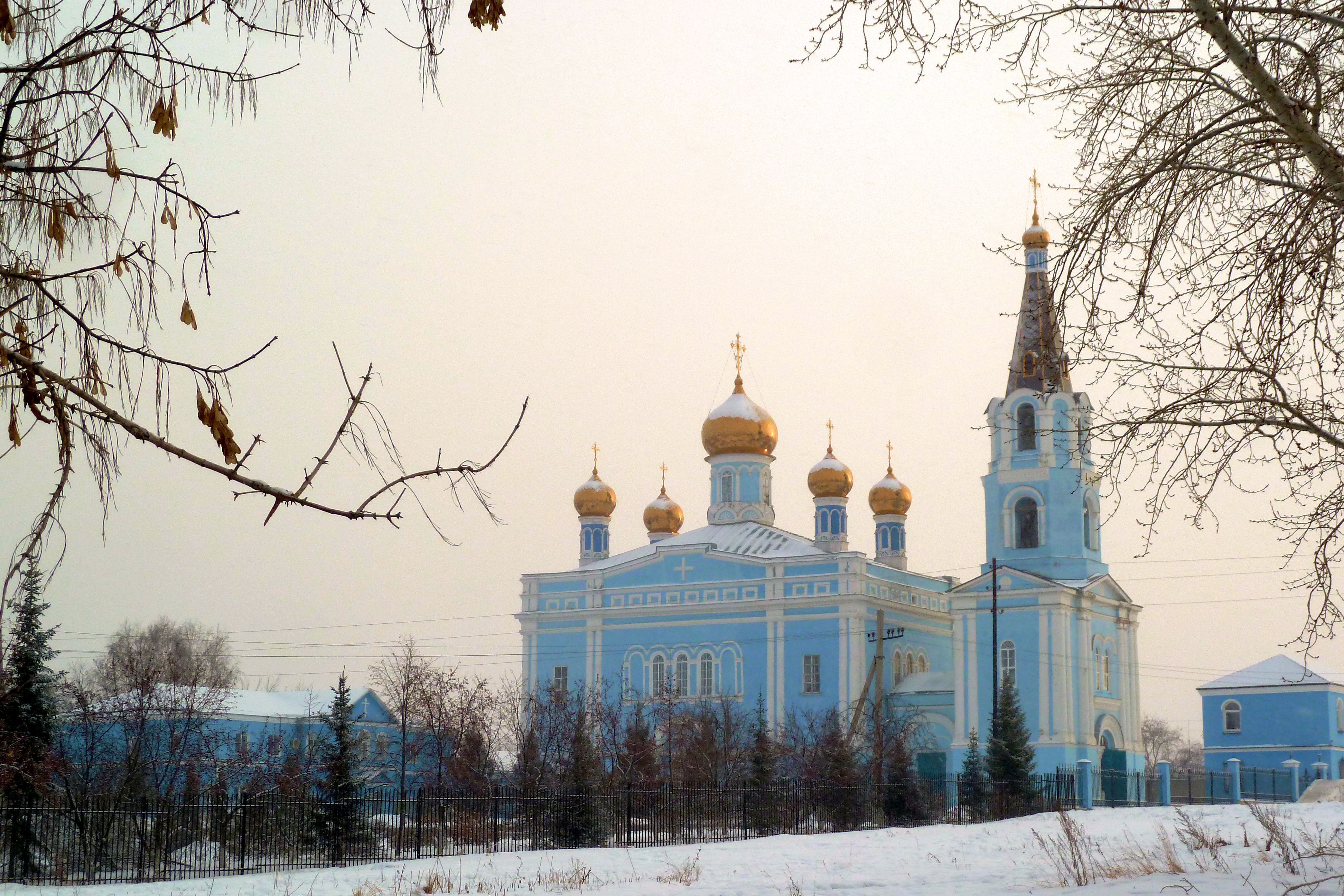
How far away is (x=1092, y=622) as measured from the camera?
41594 millimetres

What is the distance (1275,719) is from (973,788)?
20968mm

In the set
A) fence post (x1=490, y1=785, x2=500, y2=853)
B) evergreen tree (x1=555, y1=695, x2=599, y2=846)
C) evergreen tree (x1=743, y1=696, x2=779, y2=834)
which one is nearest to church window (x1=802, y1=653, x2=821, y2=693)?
evergreen tree (x1=743, y1=696, x2=779, y2=834)

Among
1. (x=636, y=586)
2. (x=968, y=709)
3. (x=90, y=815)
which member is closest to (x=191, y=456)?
(x=90, y=815)

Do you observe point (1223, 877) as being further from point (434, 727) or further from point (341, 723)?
point (434, 727)

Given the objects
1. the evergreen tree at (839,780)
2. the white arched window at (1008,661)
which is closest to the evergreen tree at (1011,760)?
the evergreen tree at (839,780)

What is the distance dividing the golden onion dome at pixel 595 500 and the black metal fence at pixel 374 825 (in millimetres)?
26181

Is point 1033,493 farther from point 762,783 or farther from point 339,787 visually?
point 339,787

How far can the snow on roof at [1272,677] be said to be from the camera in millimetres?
46250

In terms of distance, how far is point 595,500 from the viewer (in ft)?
174

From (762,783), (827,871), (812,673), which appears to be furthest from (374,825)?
(812,673)

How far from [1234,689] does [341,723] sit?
117 feet

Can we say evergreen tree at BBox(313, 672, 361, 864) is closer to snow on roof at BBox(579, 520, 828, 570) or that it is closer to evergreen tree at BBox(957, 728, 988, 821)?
evergreen tree at BBox(957, 728, 988, 821)

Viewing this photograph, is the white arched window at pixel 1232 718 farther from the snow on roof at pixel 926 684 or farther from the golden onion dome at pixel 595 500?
the golden onion dome at pixel 595 500

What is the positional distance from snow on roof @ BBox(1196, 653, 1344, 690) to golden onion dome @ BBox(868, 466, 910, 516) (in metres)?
11.7
